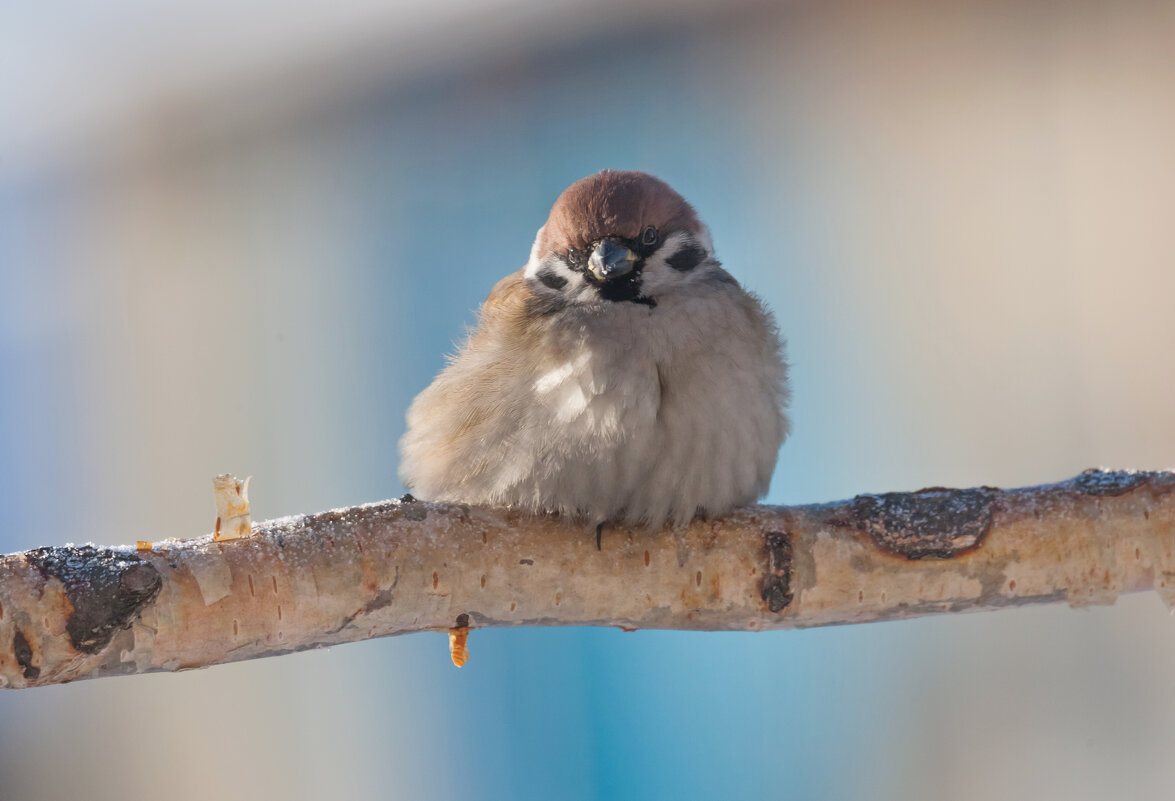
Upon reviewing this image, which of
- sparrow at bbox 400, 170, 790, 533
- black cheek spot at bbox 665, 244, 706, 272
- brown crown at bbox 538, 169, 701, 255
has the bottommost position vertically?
sparrow at bbox 400, 170, 790, 533

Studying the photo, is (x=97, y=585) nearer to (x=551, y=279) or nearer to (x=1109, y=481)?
(x=551, y=279)

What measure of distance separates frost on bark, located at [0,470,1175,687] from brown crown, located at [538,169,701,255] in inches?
21.4

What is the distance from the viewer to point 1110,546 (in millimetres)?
1535

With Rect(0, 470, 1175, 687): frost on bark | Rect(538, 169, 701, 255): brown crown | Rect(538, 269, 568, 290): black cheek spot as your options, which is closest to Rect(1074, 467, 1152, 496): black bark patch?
Rect(0, 470, 1175, 687): frost on bark

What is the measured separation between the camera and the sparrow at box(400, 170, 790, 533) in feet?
5.24

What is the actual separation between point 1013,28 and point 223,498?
10.3 feet

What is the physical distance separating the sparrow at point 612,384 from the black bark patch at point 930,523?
0.78 ft

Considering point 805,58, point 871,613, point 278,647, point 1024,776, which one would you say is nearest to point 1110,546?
point 871,613

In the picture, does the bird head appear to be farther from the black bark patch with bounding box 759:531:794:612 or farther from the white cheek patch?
the black bark patch with bounding box 759:531:794:612

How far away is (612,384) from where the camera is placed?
1606mm

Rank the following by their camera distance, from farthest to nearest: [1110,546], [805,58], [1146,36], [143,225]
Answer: [143,225] < [805,58] < [1146,36] < [1110,546]

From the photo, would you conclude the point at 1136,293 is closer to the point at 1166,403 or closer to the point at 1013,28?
the point at 1166,403

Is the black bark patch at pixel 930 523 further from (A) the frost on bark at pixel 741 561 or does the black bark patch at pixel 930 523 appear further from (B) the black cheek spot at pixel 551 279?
(B) the black cheek spot at pixel 551 279

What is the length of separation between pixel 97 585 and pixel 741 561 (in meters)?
0.92
